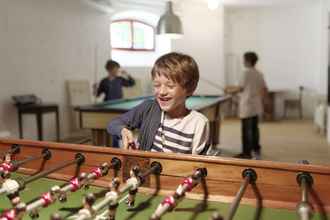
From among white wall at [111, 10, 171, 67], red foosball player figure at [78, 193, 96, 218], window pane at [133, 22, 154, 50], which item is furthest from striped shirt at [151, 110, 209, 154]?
window pane at [133, 22, 154, 50]

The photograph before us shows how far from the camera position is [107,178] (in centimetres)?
124

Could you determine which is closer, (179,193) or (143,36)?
(179,193)

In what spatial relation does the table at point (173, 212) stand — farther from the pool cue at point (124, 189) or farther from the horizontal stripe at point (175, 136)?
the horizontal stripe at point (175, 136)

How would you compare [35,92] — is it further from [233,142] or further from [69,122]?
[233,142]

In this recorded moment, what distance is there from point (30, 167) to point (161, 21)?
4.21 m

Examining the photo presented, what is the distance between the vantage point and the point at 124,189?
986 millimetres

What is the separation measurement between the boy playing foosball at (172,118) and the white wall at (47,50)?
3.94 metres

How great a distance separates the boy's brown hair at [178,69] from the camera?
1.45 meters

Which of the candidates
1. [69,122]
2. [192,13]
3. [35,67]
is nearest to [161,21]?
[35,67]

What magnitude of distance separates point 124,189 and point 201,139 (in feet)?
1.89

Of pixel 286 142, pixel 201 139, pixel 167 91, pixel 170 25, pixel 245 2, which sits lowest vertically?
pixel 286 142

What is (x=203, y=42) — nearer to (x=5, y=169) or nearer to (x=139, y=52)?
(x=139, y=52)

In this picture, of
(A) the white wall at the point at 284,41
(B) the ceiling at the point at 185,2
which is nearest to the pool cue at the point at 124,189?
(B) the ceiling at the point at 185,2

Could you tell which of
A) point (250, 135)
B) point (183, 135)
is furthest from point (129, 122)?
point (250, 135)
